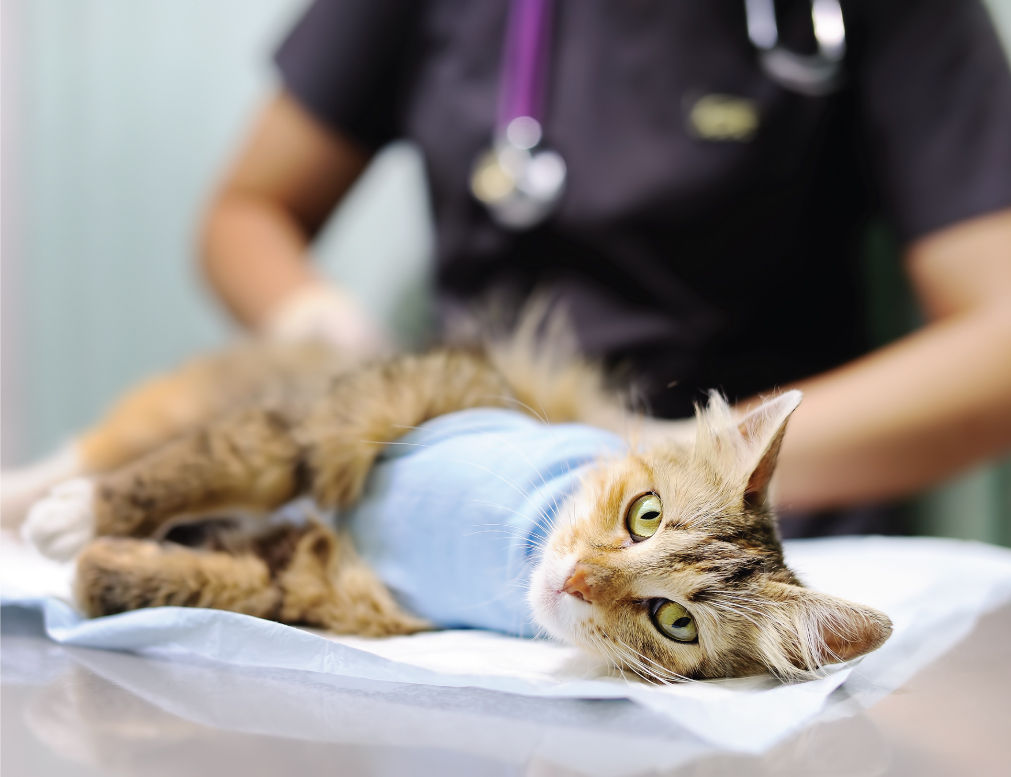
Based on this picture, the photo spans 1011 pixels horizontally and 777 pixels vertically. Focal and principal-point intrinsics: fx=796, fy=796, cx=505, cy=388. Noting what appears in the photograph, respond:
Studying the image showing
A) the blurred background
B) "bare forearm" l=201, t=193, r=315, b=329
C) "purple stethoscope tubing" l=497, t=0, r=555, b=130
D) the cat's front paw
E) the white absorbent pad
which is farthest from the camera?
the blurred background

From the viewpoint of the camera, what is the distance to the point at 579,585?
2.11 ft

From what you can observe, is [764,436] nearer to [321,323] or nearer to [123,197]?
[321,323]

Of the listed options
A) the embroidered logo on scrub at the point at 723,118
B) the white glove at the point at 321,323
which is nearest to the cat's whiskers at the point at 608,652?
the white glove at the point at 321,323

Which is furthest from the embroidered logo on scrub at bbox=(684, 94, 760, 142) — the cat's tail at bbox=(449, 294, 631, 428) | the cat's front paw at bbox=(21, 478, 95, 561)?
the cat's front paw at bbox=(21, 478, 95, 561)

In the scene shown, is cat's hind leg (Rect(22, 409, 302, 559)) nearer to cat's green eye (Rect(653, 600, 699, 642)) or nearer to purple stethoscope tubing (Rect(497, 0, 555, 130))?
cat's green eye (Rect(653, 600, 699, 642))

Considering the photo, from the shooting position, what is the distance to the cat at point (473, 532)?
2.12ft

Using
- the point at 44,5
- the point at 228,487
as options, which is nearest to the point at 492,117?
the point at 228,487

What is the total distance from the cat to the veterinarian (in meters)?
0.34

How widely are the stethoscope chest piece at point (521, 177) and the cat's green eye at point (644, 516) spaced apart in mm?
747

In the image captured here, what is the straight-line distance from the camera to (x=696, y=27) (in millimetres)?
1310

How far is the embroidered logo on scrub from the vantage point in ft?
4.16

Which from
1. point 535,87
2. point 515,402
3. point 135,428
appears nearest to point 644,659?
point 515,402

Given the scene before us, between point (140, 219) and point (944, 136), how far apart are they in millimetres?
1768

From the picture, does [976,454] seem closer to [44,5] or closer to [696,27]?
[696,27]
